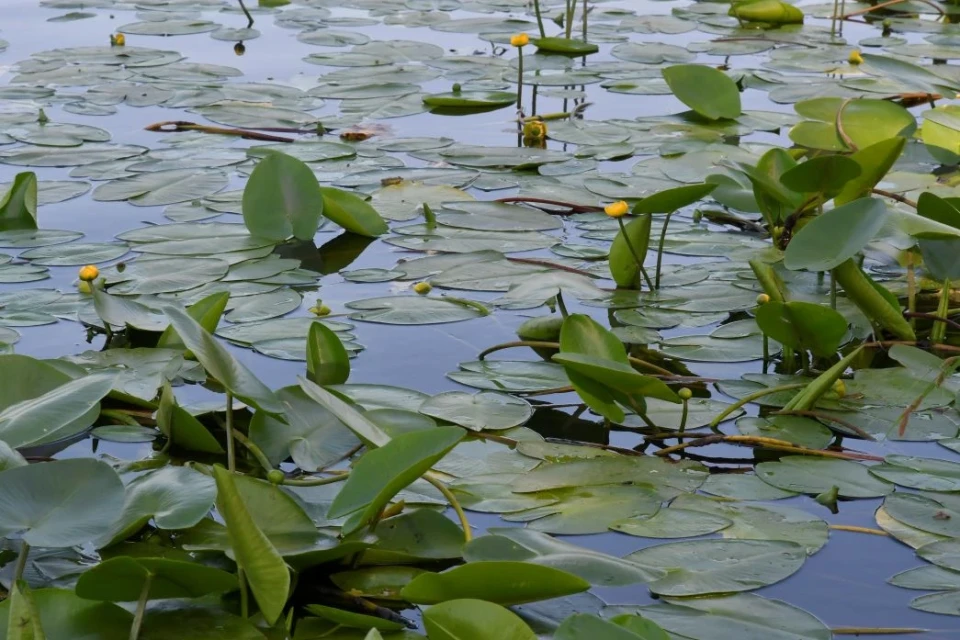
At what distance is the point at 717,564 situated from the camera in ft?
3.80

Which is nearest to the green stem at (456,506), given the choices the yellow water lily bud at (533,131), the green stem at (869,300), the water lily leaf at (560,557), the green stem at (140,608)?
the water lily leaf at (560,557)

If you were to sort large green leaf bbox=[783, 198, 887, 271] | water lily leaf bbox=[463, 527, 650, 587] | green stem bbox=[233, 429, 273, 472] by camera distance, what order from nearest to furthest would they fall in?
water lily leaf bbox=[463, 527, 650, 587], green stem bbox=[233, 429, 273, 472], large green leaf bbox=[783, 198, 887, 271]

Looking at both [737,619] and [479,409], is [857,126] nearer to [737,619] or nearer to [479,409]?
[479,409]

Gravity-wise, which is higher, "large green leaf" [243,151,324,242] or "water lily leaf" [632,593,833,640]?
"large green leaf" [243,151,324,242]

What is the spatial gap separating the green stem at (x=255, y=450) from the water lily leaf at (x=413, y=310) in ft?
1.48

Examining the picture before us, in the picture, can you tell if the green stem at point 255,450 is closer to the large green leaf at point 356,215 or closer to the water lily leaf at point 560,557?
the water lily leaf at point 560,557

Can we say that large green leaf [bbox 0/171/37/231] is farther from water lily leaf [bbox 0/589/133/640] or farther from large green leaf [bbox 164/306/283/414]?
water lily leaf [bbox 0/589/133/640]

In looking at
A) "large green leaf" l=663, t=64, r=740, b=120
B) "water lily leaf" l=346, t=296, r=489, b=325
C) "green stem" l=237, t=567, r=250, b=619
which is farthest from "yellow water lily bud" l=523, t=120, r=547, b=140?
"green stem" l=237, t=567, r=250, b=619

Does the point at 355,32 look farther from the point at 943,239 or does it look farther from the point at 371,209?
the point at 943,239

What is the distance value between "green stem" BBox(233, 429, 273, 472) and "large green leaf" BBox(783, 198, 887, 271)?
0.75 meters

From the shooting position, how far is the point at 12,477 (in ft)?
3.46

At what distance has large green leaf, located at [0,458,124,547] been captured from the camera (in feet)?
3.37

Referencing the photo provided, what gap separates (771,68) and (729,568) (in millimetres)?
2530

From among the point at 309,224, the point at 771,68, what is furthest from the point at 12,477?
the point at 771,68
